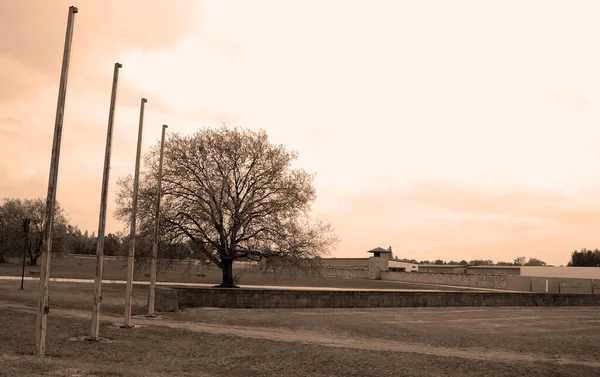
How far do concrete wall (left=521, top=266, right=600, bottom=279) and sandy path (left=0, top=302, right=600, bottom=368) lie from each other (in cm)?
6353

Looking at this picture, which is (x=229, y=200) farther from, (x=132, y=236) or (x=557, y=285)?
(x=557, y=285)

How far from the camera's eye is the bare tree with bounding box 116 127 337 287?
34906 millimetres

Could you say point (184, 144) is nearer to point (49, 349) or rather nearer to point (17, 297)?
point (17, 297)

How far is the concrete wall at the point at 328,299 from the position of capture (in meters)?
25.5

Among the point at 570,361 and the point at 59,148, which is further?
the point at 570,361

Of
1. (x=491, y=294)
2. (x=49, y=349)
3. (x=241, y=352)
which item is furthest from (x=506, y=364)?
(x=491, y=294)

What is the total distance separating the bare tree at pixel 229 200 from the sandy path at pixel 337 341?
15.3 meters

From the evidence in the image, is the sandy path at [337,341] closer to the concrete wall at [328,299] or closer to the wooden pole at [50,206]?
the concrete wall at [328,299]

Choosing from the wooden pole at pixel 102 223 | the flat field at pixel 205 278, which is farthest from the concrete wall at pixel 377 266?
the wooden pole at pixel 102 223

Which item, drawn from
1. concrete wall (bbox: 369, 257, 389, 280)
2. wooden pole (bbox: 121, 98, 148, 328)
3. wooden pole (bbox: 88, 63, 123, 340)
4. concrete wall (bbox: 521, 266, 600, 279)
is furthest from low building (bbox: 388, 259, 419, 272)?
wooden pole (bbox: 88, 63, 123, 340)

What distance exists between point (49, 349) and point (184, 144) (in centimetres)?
2491

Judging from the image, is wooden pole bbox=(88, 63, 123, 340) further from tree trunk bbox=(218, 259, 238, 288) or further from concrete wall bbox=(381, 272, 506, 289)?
concrete wall bbox=(381, 272, 506, 289)

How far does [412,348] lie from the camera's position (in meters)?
15.9

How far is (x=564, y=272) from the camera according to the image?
7319 centimetres
